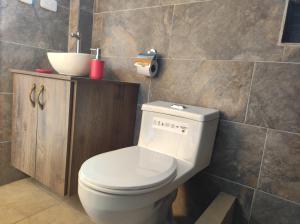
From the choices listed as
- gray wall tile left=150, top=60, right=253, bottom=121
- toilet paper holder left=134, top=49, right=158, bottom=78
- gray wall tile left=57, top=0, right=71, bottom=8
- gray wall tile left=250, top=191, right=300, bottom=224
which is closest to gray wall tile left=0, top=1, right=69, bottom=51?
gray wall tile left=57, top=0, right=71, bottom=8

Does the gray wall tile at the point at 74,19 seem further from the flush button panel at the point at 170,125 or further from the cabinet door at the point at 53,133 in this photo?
the flush button panel at the point at 170,125

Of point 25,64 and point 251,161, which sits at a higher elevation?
point 25,64

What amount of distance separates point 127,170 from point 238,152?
0.65 m

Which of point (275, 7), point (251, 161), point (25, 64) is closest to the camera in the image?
point (275, 7)

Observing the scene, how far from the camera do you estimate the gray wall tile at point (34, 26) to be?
1412mm

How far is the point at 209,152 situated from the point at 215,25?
2.37 feet

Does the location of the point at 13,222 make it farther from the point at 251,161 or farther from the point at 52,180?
the point at 251,161

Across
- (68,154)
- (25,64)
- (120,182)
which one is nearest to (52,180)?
(68,154)

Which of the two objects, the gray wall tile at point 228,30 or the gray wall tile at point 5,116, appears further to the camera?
the gray wall tile at point 5,116

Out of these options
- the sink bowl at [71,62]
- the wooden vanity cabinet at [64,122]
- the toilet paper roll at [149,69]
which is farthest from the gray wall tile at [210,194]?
the sink bowl at [71,62]

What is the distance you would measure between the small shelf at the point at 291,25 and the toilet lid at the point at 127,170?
813mm

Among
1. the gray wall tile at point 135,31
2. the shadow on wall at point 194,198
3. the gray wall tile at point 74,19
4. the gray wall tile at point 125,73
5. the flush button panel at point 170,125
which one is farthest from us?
the gray wall tile at point 74,19

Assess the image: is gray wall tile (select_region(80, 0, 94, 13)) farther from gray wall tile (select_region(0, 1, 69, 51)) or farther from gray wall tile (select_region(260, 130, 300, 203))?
gray wall tile (select_region(260, 130, 300, 203))

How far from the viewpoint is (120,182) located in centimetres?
84
